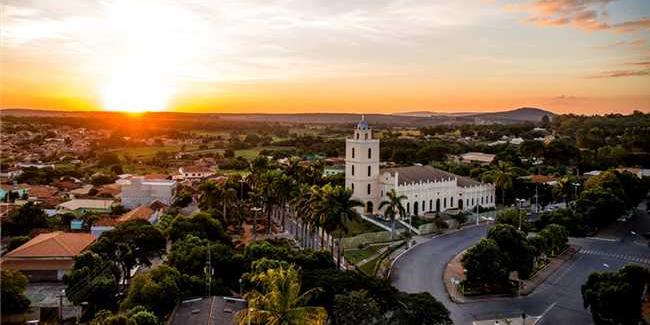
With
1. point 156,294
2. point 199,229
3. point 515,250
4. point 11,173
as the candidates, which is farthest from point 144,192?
point 515,250

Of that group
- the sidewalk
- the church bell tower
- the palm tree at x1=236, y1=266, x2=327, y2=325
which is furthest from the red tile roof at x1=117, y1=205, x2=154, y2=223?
the palm tree at x1=236, y1=266, x2=327, y2=325

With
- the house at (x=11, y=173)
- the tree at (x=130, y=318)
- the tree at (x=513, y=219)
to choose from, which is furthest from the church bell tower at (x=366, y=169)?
the house at (x=11, y=173)

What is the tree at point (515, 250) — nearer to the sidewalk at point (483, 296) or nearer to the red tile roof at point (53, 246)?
the sidewalk at point (483, 296)

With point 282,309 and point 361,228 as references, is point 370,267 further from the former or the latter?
point 282,309

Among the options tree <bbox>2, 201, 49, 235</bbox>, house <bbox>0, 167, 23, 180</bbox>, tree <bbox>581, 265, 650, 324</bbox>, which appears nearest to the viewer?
tree <bbox>581, 265, 650, 324</bbox>

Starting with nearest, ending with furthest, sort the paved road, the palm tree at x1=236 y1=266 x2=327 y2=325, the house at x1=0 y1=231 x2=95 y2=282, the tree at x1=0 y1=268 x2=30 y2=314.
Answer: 1. the palm tree at x1=236 y1=266 x2=327 y2=325
2. the tree at x1=0 y1=268 x2=30 y2=314
3. the paved road
4. the house at x1=0 y1=231 x2=95 y2=282

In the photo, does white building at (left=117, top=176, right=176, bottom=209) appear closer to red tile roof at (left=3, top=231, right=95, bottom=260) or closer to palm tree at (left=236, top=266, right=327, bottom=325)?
red tile roof at (left=3, top=231, right=95, bottom=260)

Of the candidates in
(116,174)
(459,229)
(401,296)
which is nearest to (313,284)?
(401,296)
